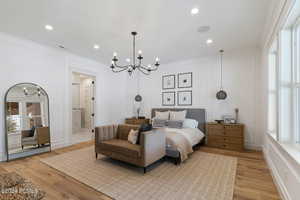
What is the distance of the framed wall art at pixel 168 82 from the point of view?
5.41 metres

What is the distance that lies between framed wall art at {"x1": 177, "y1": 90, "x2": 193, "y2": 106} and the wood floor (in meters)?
2.21

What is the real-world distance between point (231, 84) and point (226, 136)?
158cm

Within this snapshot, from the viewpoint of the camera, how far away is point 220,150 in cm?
405

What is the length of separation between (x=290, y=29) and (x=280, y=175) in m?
2.14

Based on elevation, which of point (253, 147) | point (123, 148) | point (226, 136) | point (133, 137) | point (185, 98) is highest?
point (185, 98)

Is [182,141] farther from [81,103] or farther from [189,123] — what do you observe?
[81,103]

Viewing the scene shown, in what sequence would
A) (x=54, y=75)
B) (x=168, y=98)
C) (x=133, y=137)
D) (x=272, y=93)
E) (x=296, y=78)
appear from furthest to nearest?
(x=168, y=98), (x=54, y=75), (x=133, y=137), (x=272, y=93), (x=296, y=78)

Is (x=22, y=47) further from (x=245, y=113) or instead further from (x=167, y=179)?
(x=245, y=113)

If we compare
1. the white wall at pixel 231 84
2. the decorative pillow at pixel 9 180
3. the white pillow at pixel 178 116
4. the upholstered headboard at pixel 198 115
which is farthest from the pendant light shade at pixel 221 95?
the decorative pillow at pixel 9 180

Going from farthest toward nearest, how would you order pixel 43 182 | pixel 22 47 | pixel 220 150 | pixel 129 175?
1. pixel 220 150
2. pixel 22 47
3. pixel 129 175
4. pixel 43 182

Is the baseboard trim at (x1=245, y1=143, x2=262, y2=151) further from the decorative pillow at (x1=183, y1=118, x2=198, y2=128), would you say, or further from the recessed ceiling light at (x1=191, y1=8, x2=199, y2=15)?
the recessed ceiling light at (x1=191, y1=8, x2=199, y2=15)

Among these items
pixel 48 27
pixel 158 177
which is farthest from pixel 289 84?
pixel 48 27

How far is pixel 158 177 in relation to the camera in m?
2.53

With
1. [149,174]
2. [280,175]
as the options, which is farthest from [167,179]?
[280,175]
